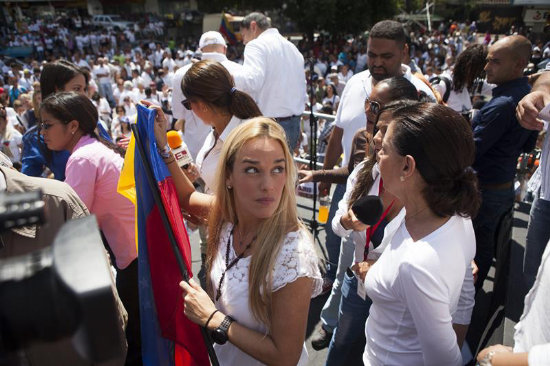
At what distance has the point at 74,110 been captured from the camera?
245 cm

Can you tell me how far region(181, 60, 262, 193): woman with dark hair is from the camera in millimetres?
2578

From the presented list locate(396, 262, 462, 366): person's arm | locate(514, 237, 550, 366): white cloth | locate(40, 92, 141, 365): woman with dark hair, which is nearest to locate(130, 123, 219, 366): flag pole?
locate(40, 92, 141, 365): woman with dark hair

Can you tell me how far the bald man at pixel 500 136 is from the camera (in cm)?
282

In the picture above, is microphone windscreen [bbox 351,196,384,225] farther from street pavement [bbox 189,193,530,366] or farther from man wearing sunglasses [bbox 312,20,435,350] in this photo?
man wearing sunglasses [bbox 312,20,435,350]

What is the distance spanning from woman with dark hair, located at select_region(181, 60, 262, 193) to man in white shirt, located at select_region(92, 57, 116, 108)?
12806mm

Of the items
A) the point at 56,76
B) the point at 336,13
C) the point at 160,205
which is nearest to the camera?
the point at 160,205

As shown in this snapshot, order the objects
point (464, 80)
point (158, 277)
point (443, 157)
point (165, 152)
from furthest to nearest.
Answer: point (464, 80) < point (165, 152) < point (158, 277) < point (443, 157)

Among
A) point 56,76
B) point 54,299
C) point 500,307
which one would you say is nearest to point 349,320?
point 500,307

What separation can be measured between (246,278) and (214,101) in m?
1.39

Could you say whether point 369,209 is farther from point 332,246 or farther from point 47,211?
point 332,246

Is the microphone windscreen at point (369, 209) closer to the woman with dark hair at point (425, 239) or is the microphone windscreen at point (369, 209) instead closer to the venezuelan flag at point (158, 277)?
the woman with dark hair at point (425, 239)

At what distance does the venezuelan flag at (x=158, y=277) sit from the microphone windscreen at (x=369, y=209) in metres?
0.81

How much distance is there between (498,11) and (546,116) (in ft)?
150

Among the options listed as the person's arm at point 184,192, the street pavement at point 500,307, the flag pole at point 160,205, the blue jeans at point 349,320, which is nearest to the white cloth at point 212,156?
the person's arm at point 184,192
